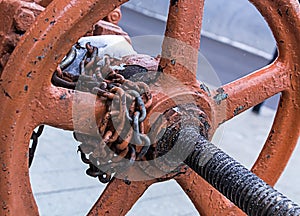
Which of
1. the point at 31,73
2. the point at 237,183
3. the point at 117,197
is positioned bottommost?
the point at 117,197

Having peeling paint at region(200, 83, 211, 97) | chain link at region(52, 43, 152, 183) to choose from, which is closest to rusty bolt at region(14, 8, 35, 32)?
chain link at region(52, 43, 152, 183)

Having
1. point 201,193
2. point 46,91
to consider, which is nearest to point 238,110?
point 201,193

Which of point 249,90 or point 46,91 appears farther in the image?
point 249,90

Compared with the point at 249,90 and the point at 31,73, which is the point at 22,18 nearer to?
the point at 31,73

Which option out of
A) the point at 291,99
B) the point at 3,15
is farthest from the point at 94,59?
the point at 291,99

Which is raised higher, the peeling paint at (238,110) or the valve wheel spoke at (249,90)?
the valve wheel spoke at (249,90)

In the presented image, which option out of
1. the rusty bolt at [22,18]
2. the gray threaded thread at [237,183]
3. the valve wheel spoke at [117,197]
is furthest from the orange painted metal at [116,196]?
the rusty bolt at [22,18]

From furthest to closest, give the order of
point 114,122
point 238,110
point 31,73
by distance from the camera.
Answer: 1. point 238,110
2. point 114,122
3. point 31,73

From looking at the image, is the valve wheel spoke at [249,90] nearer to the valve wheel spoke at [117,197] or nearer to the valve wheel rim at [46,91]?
the valve wheel rim at [46,91]

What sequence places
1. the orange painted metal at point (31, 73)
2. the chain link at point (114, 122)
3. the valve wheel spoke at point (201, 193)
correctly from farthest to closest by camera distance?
1. the valve wheel spoke at point (201, 193)
2. the chain link at point (114, 122)
3. the orange painted metal at point (31, 73)
